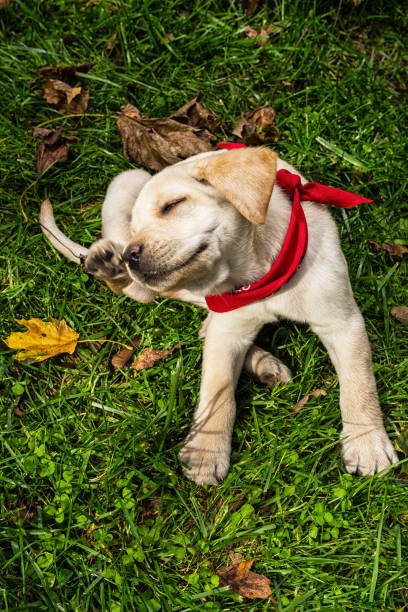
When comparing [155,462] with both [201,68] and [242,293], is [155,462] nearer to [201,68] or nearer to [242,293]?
[242,293]

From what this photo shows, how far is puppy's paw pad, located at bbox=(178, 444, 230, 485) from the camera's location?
294cm

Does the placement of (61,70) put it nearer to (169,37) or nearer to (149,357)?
(169,37)

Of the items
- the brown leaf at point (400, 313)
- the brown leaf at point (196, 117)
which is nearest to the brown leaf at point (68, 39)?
the brown leaf at point (196, 117)

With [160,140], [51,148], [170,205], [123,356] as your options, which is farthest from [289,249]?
[51,148]

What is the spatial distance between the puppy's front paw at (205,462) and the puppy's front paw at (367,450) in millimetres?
620

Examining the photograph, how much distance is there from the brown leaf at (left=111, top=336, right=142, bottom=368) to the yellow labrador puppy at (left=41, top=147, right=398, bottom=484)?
1.25 ft

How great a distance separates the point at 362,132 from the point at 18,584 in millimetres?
3466

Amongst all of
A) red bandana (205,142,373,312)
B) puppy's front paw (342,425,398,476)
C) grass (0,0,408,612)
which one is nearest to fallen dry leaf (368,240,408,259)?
grass (0,0,408,612)

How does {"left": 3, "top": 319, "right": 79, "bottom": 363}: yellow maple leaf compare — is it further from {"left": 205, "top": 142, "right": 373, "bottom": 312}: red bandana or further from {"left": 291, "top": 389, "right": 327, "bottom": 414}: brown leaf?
{"left": 291, "top": 389, "right": 327, "bottom": 414}: brown leaf

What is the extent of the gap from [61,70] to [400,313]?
120 inches

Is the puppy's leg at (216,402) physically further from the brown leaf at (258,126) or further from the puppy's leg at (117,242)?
the brown leaf at (258,126)

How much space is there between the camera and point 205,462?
2953mm

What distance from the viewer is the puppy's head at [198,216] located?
2.34m

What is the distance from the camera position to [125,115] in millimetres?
4172
